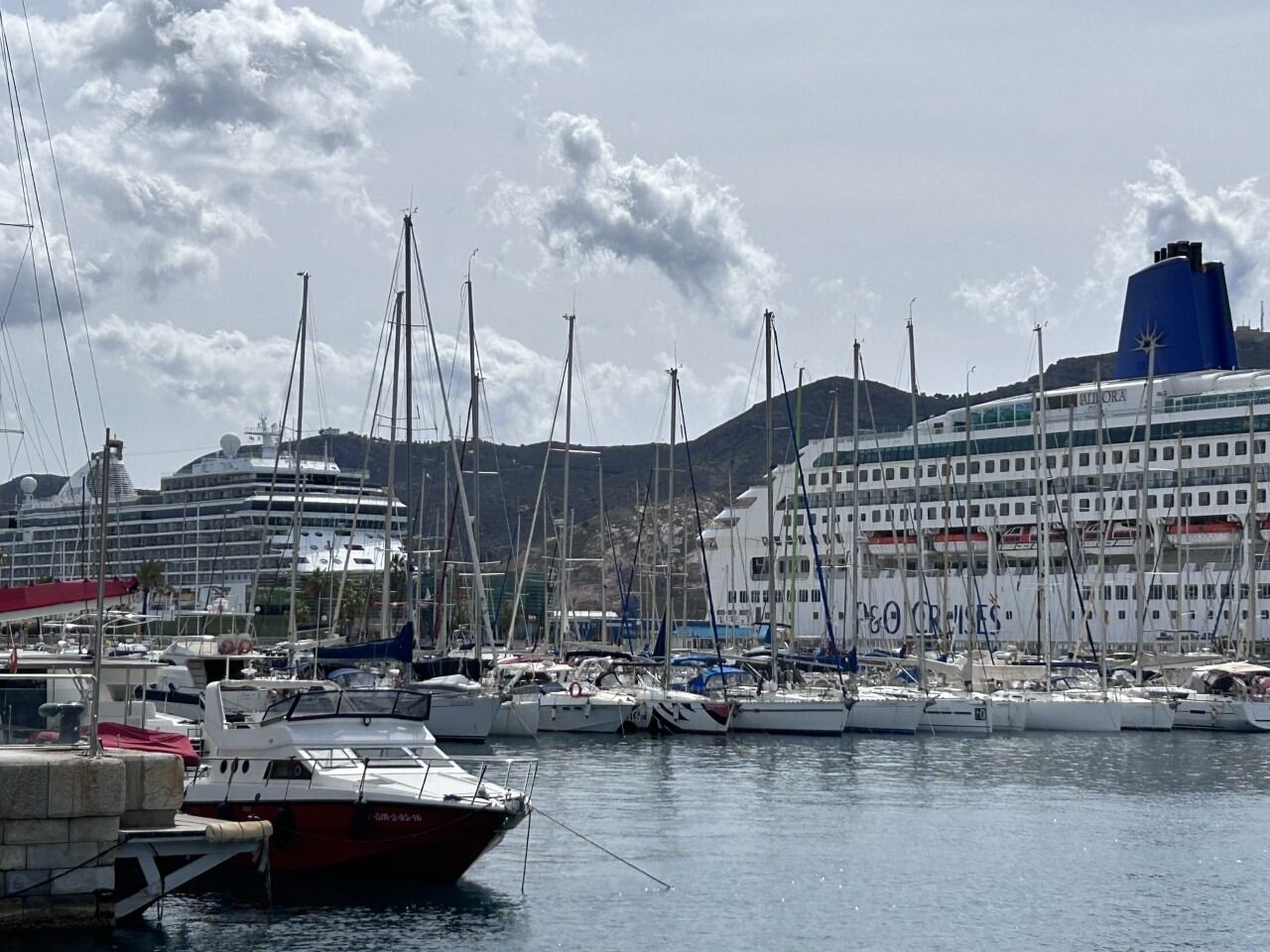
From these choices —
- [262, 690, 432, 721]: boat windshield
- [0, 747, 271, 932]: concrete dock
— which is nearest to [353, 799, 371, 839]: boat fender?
[262, 690, 432, 721]: boat windshield

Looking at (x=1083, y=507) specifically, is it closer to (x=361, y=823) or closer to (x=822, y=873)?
(x=822, y=873)

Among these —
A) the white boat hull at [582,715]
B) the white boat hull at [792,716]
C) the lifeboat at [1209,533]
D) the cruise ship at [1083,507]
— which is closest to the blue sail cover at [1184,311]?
the cruise ship at [1083,507]

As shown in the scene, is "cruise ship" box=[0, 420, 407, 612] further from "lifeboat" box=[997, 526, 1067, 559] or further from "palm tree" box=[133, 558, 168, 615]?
"lifeboat" box=[997, 526, 1067, 559]

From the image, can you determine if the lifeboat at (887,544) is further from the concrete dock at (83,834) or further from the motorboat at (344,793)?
the concrete dock at (83,834)

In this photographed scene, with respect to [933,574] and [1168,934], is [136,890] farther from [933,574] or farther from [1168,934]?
[933,574]

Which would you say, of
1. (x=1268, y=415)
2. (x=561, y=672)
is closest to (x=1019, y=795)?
(x=561, y=672)

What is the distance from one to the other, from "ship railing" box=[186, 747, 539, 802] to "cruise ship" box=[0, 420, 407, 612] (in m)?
94.0

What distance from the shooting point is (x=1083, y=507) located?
88.6 meters

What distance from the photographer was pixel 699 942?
70.6 feet

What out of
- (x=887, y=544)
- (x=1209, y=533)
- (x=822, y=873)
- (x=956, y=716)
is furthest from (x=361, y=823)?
(x=887, y=544)

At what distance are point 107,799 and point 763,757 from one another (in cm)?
2767

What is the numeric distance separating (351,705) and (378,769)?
136 centimetres

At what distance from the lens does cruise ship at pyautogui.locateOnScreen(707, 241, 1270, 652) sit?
7850 cm

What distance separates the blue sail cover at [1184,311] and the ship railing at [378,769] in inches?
3082
